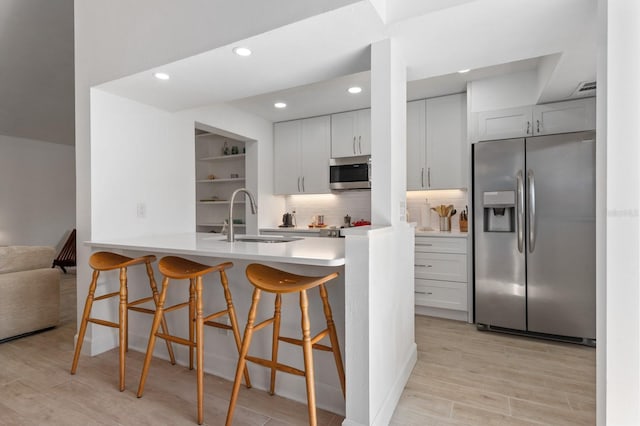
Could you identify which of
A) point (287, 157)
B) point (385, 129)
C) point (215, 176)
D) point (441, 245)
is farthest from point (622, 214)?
point (215, 176)

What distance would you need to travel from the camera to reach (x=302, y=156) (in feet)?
15.7

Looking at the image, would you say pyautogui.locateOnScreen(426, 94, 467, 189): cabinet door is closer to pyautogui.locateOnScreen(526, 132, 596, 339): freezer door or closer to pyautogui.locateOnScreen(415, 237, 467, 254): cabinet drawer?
pyautogui.locateOnScreen(415, 237, 467, 254): cabinet drawer

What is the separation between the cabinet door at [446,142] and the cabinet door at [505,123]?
12.2 inches

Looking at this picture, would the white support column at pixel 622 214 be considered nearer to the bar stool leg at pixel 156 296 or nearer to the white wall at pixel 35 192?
the bar stool leg at pixel 156 296

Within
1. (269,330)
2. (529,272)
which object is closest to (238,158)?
(269,330)

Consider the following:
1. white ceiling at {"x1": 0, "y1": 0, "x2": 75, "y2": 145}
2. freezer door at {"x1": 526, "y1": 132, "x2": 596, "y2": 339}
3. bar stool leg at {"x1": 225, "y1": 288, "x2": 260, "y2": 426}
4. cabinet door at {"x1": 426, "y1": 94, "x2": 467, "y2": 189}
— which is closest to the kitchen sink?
bar stool leg at {"x1": 225, "y1": 288, "x2": 260, "y2": 426}

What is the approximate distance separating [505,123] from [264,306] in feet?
9.38

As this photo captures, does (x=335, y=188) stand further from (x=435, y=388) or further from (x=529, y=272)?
(x=435, y=388)

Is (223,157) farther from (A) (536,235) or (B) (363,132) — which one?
(A) (536,235)

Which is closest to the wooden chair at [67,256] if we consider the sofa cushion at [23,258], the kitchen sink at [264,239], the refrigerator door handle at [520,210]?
the sofa cushion at [23,258]

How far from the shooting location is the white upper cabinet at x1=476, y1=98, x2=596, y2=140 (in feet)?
10.0

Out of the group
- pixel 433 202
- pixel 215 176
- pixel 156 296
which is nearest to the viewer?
pixel 156 296

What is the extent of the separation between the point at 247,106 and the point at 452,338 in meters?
3.38

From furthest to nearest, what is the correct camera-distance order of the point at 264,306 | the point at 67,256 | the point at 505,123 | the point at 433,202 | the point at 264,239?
the point at 67,256
the point at 433,202
the point at 505,123
the point at 264,239
the point at 264,306
